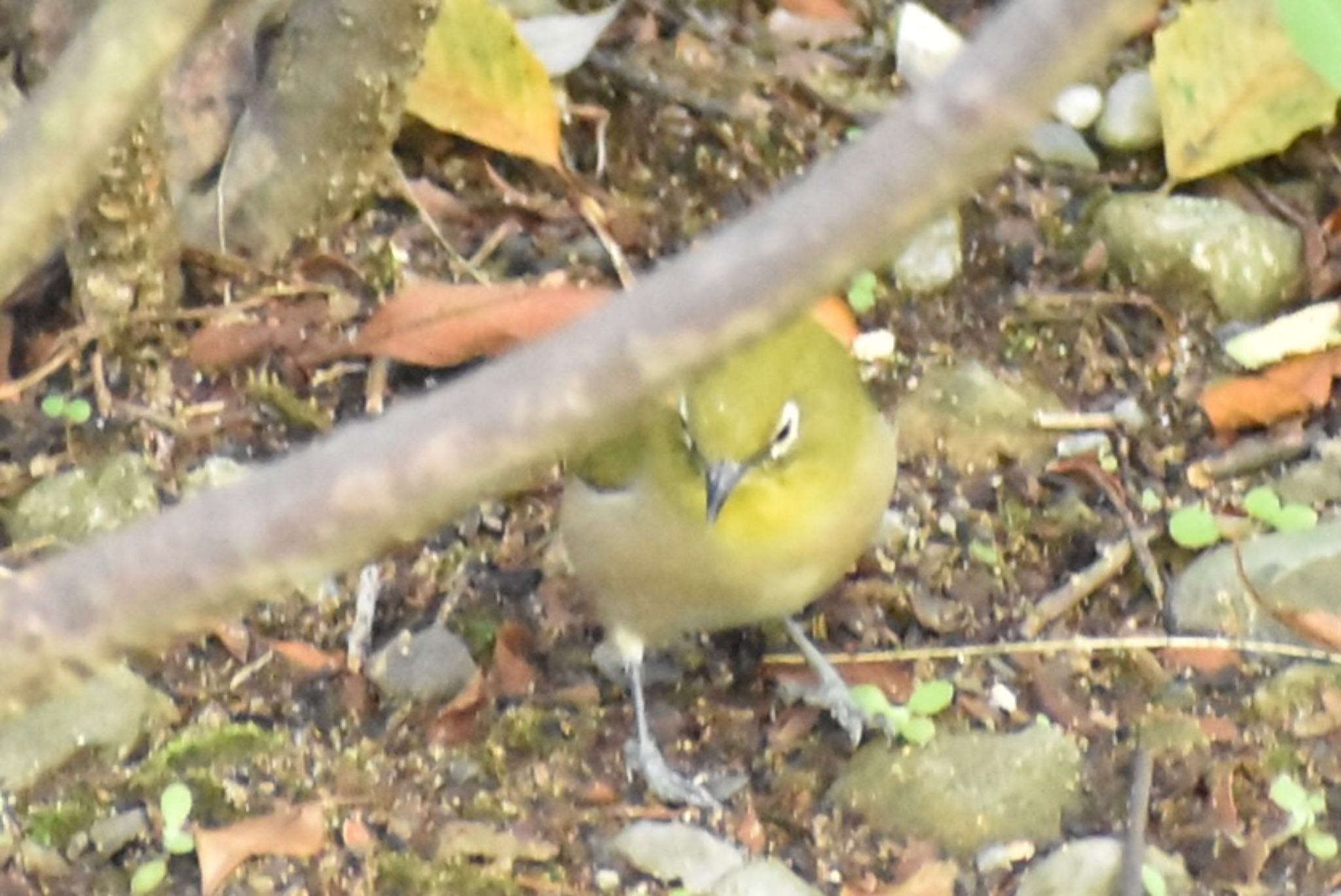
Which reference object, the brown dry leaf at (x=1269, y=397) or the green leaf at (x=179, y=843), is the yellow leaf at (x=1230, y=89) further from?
the green leaf at (x=179, y=843)

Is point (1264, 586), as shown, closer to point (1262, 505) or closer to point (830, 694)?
point (1262, 505)

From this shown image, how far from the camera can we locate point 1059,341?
12.2 ft

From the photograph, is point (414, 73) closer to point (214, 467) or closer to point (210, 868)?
point (214, 467)

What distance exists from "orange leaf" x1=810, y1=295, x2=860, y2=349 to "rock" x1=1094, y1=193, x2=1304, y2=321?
22.1 inches

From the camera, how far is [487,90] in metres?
3.72

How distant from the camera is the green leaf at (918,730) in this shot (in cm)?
293

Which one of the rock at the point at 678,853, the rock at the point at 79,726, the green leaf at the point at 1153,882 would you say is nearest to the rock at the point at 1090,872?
the green leaf at the point at 1153,882

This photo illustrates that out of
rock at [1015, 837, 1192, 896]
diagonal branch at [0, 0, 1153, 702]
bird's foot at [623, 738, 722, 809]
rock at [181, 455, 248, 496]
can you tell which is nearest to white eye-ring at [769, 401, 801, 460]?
bird's foot at [623, 738, 722, 809]

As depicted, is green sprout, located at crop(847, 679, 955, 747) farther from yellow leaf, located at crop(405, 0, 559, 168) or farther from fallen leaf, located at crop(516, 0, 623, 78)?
fallen leaf, located at crop(516, 0, 623, 78)

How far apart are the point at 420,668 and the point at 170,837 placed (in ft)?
1.75

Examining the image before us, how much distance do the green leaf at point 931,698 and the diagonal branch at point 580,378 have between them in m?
2.26

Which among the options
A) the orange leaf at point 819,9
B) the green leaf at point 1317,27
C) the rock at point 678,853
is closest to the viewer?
the green leaf at point 1317,27

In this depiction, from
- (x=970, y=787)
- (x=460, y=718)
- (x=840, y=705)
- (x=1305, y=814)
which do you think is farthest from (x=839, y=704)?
(x=1305, y=814)

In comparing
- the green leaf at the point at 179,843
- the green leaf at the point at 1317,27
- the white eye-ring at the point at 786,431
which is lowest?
the green leaf at the point at 179,843
